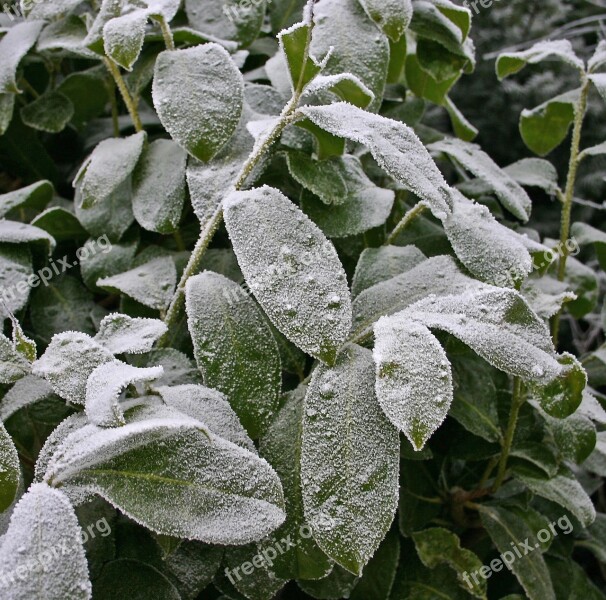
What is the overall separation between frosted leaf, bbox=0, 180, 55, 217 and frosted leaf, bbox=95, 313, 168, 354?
0.27 m

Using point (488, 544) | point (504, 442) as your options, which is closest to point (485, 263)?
point (504, 442)

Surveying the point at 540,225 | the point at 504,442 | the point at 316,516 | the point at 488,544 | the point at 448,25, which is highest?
the point at 448,25

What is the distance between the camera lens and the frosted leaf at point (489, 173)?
0.83m

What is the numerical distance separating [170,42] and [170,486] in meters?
0.51

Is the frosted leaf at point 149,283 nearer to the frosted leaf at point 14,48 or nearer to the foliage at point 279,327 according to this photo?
the foliage at point 279,327

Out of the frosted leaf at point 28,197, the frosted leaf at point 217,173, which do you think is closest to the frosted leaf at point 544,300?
the frosted leaf at point 217,173

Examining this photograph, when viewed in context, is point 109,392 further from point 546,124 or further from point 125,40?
point 546,124

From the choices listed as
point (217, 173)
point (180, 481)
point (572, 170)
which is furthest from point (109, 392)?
point (572, 170)

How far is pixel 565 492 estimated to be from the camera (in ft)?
2.63

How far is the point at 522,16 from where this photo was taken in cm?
192

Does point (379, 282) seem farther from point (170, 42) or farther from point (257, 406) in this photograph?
point (170, 42)

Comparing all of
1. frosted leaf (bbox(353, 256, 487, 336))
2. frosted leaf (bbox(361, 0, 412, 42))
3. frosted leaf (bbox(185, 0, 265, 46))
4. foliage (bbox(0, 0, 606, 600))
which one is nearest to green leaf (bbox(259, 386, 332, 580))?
foliage (bbox(0, 0, 606, 600))

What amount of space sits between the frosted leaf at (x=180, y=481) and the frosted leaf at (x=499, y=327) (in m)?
0.20

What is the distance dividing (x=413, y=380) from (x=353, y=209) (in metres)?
0.29
